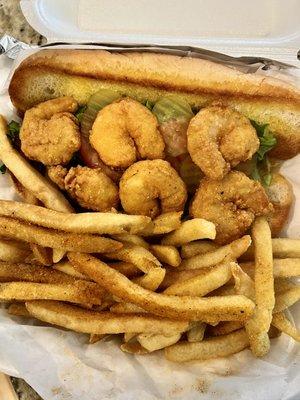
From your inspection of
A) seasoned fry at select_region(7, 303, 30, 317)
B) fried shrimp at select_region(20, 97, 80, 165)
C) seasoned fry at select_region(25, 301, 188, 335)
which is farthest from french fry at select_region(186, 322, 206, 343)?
fried shrimp at select_region(20, 97, 80, 165)

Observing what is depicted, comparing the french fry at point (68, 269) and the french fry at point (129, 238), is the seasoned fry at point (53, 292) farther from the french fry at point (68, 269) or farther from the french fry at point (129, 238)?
the french fry at point (129, 238)

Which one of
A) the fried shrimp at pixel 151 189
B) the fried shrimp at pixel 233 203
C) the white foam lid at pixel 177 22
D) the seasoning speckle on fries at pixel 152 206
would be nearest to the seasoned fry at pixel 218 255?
the seasoning speckle on fries at pixel 152 206

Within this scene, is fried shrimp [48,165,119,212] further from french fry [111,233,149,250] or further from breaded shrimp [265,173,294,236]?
breaded shrimp [265,173,294,236]

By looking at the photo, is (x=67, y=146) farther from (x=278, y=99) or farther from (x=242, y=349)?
(x=242, y=349)

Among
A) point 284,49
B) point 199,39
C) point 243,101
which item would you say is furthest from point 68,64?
point 284,49

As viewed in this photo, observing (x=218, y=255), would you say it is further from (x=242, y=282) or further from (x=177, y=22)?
(x=177, y=22)

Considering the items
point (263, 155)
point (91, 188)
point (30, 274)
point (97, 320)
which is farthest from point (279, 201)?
point (30, 274)
